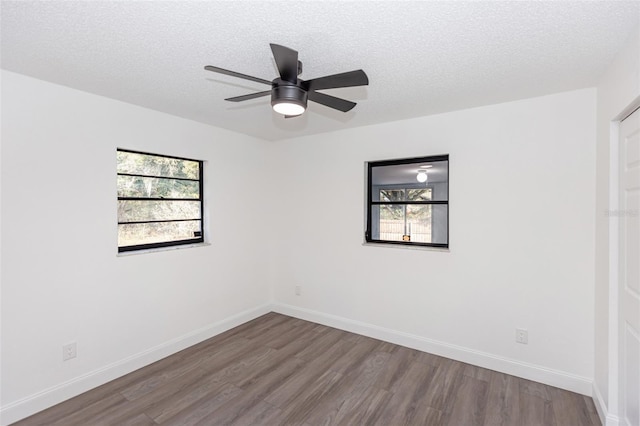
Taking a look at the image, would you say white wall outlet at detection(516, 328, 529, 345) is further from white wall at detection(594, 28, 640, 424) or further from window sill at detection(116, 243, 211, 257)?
window sill at detection(116, 243, 211, 257)

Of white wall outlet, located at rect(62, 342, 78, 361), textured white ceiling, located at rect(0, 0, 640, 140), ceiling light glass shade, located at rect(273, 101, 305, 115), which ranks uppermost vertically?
textured white ceiling, located at rect(0, 0, 640, 140)

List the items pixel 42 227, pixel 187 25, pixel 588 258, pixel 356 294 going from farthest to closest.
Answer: pixel 356 294 < pixel 588 258 < pixel 42 227 < pixel 187 25

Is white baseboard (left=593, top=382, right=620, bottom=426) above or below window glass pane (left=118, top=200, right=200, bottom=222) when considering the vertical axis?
below

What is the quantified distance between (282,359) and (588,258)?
9.39 feet

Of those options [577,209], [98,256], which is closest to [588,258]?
[577,209]

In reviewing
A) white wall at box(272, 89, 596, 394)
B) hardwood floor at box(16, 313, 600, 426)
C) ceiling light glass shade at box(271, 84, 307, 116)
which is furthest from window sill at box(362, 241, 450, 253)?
ceiling light glass shade at box(271, 84, 307, 116)

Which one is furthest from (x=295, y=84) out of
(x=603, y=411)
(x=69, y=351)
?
(x=603, y=411)

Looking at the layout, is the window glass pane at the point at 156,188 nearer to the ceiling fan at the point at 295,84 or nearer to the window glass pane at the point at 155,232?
the window glass pane at the point at 155,232

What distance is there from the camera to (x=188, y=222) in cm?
354

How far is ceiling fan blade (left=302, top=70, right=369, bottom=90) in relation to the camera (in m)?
1.63

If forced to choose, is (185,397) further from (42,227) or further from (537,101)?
(537,101)

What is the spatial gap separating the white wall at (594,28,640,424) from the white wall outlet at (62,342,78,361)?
3.98m

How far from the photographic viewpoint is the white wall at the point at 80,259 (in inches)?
87.8

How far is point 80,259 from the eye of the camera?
257cm
